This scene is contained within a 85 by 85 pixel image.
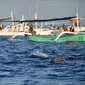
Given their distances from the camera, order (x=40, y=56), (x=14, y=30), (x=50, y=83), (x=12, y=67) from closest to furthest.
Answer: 1. (x=50, y=83)
2. (x=12, y=67)
3. (x=40, y=56)
4. (x=14, y=30)

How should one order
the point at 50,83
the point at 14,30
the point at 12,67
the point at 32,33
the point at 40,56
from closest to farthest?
the point at 50,83, the point at 12,67, the point at 40,56, the point at 32,33, the point at 14,30

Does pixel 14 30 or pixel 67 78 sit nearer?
pixel 67 78

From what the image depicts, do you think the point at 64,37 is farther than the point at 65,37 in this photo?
Yes

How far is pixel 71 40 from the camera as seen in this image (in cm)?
6291

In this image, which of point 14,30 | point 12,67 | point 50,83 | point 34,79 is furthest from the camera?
point 14,30

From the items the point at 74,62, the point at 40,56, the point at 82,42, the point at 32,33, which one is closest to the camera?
the point at 74,62

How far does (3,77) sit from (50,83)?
14.0 feet

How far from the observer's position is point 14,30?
95.9 metres

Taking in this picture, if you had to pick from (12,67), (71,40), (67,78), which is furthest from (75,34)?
(67,78)

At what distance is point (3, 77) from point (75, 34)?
3831cm

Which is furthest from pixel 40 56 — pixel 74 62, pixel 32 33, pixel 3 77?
pixel 32 33

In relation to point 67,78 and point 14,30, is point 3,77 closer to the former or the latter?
point 67,78

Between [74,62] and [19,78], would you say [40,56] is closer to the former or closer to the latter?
[74,62]

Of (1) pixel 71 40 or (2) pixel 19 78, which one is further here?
(1) pixel 71 40
